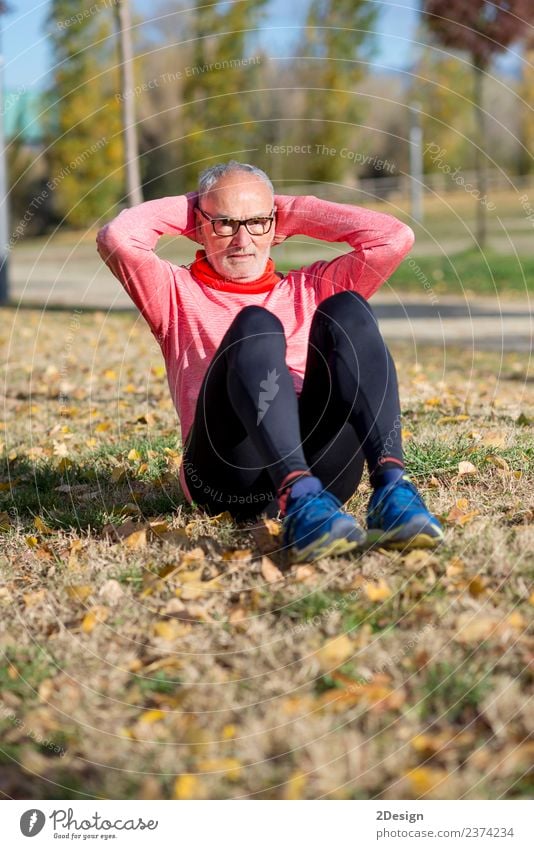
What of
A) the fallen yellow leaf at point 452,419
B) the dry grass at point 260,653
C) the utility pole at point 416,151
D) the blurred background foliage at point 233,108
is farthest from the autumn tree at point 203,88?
the dry grass at point 260,653

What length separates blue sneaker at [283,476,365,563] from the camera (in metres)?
2.57

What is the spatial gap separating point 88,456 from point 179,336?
4.64 ft

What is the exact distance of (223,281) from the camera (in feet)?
10.3

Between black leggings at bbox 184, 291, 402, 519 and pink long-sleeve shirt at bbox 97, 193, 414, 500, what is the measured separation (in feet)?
0.67

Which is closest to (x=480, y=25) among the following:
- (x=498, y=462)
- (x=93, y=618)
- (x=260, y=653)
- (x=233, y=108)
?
(x=233, y=108)

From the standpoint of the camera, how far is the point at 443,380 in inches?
247

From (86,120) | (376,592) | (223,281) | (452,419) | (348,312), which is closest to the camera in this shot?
(376,592)

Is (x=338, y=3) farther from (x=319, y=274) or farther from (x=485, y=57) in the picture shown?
(x=319, y=274)

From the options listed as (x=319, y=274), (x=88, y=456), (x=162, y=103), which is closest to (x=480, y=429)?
(x=319, y=274)

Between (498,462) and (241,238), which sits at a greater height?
(241,238)

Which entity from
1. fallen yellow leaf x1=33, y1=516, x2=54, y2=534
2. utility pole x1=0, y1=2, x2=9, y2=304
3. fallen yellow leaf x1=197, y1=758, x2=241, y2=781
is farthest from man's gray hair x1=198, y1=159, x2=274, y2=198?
utility pole x1=0, y1=2, x2=9, y2=304

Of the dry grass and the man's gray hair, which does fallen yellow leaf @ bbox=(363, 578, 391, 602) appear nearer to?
the dry grass

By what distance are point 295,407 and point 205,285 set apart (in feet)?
2.20

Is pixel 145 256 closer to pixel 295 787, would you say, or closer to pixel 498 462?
pixel 498 462
